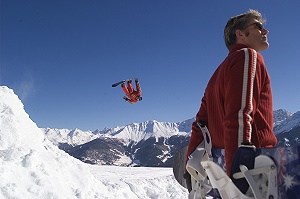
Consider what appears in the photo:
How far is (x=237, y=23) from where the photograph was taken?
239cm

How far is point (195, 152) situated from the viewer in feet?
7.57

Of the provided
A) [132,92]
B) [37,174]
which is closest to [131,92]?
[132,92]

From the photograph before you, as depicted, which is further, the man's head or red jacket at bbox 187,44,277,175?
the man's head

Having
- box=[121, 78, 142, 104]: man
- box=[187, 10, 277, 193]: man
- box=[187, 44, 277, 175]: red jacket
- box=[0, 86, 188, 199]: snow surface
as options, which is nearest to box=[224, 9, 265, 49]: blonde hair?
box=[187, 10, 277, 193]: man

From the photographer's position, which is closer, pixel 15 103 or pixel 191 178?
pixel 191 178

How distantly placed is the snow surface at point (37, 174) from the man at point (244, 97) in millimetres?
5867

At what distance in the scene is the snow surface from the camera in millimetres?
7180

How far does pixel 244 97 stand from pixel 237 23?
0.84 m

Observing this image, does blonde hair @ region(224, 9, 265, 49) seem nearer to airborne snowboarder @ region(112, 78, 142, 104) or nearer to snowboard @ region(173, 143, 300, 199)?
snowboard @ region(173, 143, 300, 199)

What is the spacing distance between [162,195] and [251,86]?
1053cm

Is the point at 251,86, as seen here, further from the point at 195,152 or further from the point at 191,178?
the point at 191,178

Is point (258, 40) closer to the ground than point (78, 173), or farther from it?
farther from it

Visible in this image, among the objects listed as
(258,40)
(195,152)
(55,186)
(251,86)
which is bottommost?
(55,186)

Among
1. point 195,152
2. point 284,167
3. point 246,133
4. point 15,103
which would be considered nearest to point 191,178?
point 195,152
